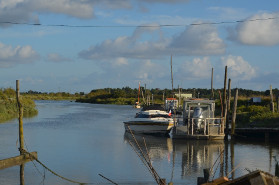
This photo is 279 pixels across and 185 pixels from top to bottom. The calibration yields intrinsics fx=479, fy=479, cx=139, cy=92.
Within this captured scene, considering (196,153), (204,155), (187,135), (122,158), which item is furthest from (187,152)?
(122,158)

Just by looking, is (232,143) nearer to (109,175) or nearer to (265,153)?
(265,153)

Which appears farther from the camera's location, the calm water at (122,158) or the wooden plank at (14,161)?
the calm water at (122,158)

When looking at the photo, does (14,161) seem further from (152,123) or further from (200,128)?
(152,123)

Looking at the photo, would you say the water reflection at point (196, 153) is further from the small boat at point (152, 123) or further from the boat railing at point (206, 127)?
the small boat at point (152, 123)

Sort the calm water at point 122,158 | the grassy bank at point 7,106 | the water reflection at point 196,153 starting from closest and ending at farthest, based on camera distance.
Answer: the calm water at point 122,158
the water reflection at point 196,153
the grassy bank at point 7,106

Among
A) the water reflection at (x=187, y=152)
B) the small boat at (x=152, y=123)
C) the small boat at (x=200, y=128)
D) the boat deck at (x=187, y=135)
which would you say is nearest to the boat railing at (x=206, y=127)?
the small boat at (x=200, y=128)

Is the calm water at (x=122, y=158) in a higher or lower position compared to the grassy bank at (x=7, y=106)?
lower

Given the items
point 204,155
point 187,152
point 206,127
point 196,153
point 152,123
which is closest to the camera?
point 204,155

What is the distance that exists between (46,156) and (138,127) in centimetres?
1235

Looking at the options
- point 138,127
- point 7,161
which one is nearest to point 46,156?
point 7,161

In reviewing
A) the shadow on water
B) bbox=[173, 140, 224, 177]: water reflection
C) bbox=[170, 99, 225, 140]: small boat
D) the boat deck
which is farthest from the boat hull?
bbox=[173, 140, 224, 177]: water reflection

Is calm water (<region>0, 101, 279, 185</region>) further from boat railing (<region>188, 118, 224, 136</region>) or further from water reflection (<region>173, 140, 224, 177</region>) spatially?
boat railing (<region>188, 118, 224, 136</region>)

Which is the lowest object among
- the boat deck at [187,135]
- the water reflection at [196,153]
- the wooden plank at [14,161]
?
the water reflection at [196,153]

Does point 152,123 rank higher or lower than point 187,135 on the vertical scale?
higher
